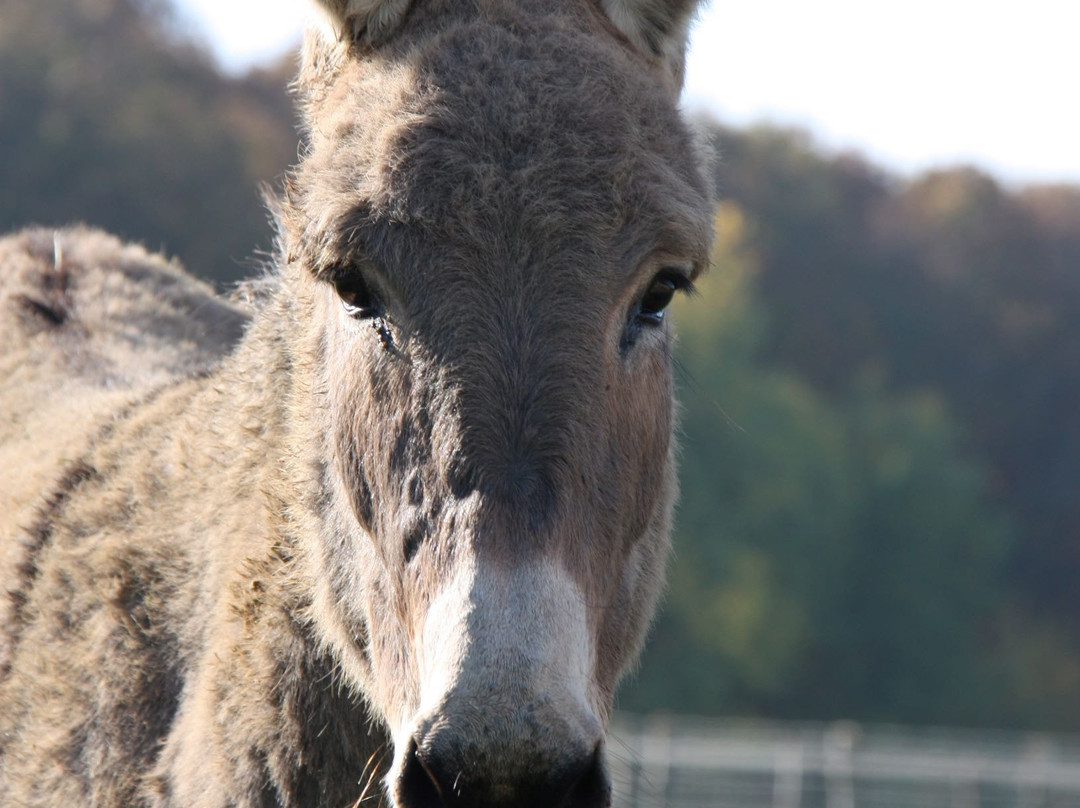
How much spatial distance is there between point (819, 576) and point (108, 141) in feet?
93.8

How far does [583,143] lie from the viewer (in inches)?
117

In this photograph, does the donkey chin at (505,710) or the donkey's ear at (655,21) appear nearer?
the donkey chin at (505,710)

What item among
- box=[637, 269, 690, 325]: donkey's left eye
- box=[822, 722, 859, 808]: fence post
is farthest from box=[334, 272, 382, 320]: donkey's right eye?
box=[822, 722, 859, 808]: fence post

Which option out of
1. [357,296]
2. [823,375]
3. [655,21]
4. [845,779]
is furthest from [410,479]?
[823,375]

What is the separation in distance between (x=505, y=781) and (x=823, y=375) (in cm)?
5935

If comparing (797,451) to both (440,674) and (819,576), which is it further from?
(440,674)

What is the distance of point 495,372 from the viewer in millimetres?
2844

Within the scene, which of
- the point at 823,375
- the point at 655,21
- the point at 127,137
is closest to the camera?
the point at 655,21

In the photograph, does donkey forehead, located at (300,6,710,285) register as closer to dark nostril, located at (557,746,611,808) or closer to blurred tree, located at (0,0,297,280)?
dark nostril, located at (557,746,611,808)

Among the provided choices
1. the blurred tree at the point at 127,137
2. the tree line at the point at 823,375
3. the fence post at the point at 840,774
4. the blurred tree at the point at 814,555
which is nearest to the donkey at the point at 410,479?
the fence post at the point at 840,774

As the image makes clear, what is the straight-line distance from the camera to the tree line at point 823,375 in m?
39.3

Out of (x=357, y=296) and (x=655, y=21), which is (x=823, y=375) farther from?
(x=357, y=296)

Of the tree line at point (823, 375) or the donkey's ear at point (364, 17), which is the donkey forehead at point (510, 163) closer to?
the donkey's ear at point (364, 17)

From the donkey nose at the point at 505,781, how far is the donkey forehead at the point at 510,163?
3.49 ft
